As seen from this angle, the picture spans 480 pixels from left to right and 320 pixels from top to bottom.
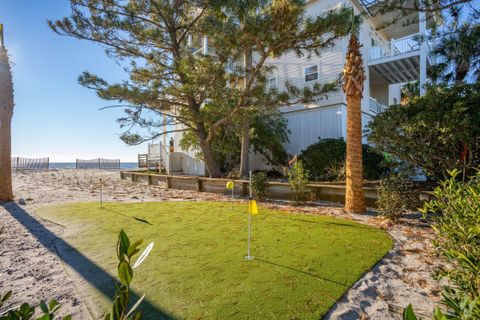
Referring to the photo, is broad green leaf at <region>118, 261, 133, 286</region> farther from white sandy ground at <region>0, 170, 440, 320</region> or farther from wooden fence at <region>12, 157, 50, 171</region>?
wooden fence at <region>12, 157, 50, 171</region>

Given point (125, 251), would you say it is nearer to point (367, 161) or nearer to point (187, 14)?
point (367, 161)

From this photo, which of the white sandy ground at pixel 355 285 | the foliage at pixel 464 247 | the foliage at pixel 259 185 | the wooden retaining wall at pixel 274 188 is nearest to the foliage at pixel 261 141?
the wooden retaining wall at pixel 274 188

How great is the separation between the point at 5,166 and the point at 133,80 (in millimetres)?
5378

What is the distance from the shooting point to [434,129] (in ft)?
18.8

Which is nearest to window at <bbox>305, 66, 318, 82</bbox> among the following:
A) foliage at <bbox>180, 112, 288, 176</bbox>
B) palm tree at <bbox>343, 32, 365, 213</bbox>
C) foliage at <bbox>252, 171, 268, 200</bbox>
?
foliage at <bbox>180, 112, 288, 176</bbox>

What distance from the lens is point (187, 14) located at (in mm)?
11125

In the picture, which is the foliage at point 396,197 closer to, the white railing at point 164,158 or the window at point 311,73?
the window at point 311,73

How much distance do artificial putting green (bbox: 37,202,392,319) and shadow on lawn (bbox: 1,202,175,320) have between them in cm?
2

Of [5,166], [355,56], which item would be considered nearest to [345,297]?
[355,56]

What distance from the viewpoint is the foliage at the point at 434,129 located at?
17.9 feet

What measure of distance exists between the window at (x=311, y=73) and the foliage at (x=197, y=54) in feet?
14.5

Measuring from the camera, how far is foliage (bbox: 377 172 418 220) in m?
5.45

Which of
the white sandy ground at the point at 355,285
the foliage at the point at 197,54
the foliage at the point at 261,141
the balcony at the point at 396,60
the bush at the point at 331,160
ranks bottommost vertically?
the white sandy ground at the point at 355,285

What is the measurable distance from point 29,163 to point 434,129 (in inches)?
1376
